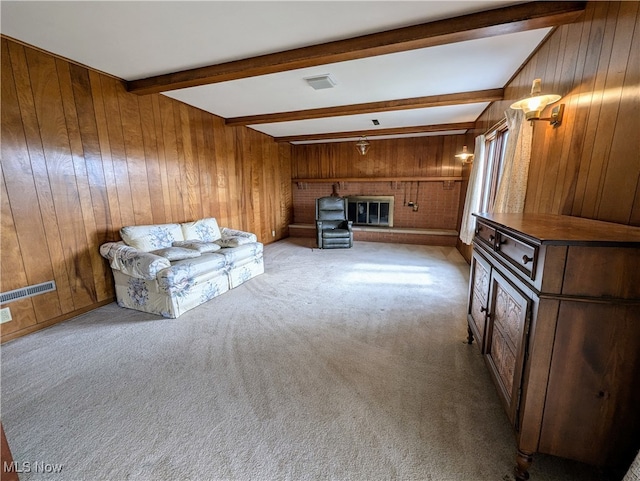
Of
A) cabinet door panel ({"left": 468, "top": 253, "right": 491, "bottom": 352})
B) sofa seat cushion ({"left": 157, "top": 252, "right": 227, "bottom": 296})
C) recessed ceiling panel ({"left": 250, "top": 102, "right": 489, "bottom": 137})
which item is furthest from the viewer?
recessed ceiling panel ({"left": 250, "top": 102, "right": 489, "bottom": 137})

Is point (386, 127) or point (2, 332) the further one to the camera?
point (386, 127)

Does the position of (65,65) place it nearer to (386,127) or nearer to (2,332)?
(2,332)

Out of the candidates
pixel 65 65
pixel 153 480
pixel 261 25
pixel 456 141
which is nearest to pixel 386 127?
pixel 456 141

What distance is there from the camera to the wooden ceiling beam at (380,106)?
10.5 ft

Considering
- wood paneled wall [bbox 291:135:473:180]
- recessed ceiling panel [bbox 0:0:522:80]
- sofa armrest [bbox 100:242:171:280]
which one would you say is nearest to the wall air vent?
sofa armrest [bbox 100:242:171:280]

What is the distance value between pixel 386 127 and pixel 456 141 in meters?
1.74

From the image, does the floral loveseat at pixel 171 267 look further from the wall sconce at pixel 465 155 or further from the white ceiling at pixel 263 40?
the wall sconce at pixel 465 155

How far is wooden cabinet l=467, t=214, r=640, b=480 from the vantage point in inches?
35.8

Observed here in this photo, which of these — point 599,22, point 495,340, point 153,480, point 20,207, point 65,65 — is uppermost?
point 65,65

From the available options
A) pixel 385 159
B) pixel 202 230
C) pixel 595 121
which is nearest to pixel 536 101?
pixel 595 121

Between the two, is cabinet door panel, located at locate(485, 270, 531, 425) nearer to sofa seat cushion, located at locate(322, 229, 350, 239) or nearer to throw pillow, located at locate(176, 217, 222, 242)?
throw pillow, located at locate(176, 217, 222, 242)

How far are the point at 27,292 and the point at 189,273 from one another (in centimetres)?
126

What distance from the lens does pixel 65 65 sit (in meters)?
2.43

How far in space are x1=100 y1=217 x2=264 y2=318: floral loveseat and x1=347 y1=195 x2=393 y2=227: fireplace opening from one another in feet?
11.6
